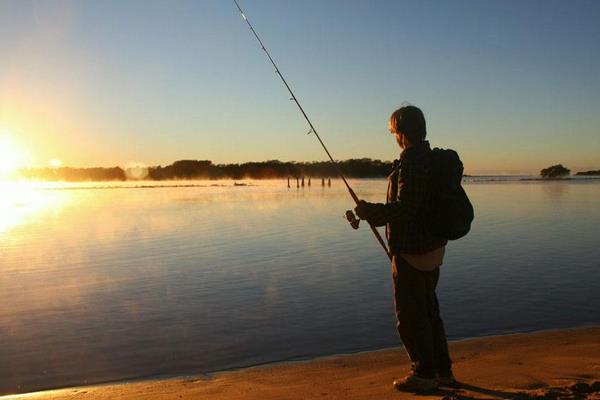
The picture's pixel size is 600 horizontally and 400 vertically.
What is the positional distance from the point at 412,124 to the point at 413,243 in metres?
1.01

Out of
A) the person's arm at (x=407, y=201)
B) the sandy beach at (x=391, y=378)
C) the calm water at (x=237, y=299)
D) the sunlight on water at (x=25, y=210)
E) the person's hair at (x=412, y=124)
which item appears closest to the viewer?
the person's arm at (x=407, y=201)

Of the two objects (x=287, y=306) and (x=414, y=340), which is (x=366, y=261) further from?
(x=414, y=340)

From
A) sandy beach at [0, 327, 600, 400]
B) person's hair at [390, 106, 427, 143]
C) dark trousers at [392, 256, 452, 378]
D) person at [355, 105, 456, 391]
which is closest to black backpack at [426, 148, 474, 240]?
person at [355, 105, 456, 391]

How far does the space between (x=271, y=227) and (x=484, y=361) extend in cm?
2002

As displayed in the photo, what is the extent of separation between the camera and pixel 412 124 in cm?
481

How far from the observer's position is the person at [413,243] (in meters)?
4.62

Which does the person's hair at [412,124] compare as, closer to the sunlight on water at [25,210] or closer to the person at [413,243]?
the person at [413,243]

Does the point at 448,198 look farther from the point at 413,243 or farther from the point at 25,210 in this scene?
the point at 25,210

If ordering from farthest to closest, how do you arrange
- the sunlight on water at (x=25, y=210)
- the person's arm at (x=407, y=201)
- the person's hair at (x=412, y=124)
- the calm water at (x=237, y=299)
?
1. the sunlight on water at (x=25, y=210)
2. the calm water at (x=237, y=299)
3. the person's hair at (x=412, y=124)
4. the person's arm at (x=407, y=201)

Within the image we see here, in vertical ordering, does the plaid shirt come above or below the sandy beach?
above

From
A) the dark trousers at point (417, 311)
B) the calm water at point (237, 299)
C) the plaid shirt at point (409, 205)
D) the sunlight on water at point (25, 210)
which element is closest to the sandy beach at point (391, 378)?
the dark trousers at point (417, 311)

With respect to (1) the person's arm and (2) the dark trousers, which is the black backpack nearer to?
(1) the person's arm

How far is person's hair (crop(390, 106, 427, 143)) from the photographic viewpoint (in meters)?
4.80

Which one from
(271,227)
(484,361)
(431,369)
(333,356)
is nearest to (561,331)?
(484,361)
